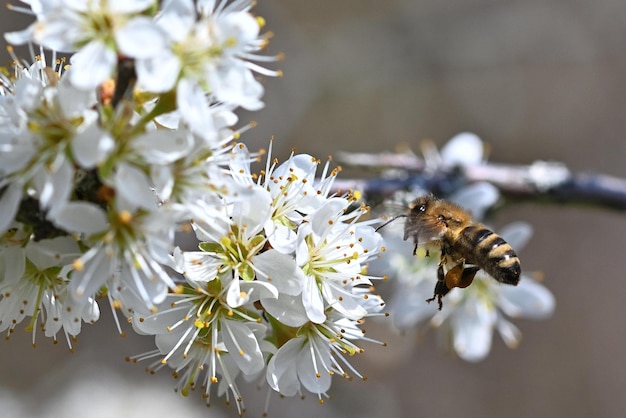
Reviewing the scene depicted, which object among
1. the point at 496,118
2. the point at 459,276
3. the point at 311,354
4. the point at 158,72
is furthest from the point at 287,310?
the point at 496,118

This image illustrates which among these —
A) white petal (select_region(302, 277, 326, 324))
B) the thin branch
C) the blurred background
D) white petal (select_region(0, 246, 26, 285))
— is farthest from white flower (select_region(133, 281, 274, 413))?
the blurred background

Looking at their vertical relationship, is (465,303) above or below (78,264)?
below

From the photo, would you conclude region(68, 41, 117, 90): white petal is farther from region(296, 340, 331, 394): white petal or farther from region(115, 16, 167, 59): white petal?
region(296, 340, 331, 394): white petal

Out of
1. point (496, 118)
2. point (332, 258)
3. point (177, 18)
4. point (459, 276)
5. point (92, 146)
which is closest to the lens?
point (92, 146)

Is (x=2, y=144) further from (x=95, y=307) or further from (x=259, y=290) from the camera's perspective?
(x=259, y=290)

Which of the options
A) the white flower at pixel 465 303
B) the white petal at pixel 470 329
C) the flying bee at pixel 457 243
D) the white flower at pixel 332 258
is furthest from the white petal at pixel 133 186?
the white petal at pixel 470 329

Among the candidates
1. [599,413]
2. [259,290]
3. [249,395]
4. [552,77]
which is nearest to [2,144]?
[259,290]

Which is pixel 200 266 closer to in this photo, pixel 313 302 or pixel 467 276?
pixel 313 302
